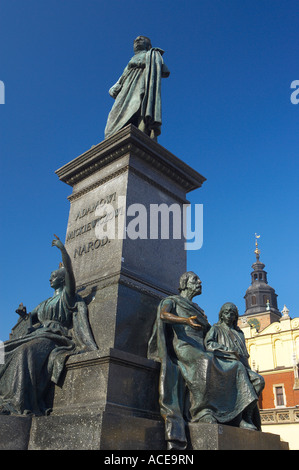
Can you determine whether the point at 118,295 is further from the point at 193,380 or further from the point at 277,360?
the point at 277,360

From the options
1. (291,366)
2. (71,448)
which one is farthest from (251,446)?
(291,366)

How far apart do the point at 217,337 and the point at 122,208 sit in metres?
2.06

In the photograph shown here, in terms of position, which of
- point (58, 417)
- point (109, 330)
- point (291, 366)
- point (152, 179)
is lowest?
point (58, 417)

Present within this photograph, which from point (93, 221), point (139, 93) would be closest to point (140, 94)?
point (139, 93)

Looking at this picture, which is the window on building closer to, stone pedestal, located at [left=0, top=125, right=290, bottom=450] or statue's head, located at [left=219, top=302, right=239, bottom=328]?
stone pedestal, located at [left=0, top=125, right=290, bottom=450]

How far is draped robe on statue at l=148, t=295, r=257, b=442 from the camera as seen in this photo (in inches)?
185

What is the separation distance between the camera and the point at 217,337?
5664 millimetres

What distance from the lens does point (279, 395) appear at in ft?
153

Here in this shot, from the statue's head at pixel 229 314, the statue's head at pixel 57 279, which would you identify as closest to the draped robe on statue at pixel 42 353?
the statue's head at pixel 57 279

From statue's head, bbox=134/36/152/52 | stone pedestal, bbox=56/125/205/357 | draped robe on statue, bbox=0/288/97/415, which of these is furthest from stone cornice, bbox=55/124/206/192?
statue's head, bbox=134/36/152/52

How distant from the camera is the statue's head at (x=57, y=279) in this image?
19.9 ft

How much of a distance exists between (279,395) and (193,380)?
4621cm
